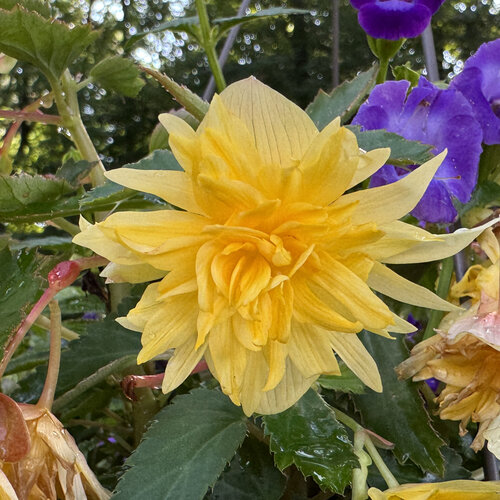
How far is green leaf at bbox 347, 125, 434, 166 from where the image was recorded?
0.37m

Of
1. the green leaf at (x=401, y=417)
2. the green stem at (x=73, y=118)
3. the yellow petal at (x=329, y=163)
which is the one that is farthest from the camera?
the green stem at (x=73, y=118)

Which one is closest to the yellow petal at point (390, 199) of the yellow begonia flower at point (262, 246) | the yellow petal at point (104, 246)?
the yellow begonia flower at point (262, 246)

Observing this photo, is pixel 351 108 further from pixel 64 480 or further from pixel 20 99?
pixel 20 99

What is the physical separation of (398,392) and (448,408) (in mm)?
56

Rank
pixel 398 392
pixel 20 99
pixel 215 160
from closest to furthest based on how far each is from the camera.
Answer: pixel 215 160 < pixel 398 392 < pixel 20 99

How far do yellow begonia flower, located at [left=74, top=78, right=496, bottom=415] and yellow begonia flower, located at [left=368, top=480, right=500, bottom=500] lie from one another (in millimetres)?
52

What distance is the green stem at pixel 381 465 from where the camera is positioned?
31 cm

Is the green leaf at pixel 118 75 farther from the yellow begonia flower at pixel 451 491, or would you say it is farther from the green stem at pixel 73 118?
the yellow begonia flower at pixel 451 491

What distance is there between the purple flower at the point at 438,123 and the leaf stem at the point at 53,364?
0.22 m

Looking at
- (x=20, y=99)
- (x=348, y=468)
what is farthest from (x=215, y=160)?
(x=20, y=99)

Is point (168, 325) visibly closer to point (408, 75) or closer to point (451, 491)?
point (451, 491)

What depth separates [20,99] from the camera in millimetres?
3744

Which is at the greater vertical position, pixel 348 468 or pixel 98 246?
pixel 98 246

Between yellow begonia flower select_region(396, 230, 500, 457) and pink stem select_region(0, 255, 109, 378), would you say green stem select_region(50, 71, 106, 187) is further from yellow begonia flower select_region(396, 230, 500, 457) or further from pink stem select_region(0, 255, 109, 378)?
yellow begonia flower select_region(396, 230, 500, 457)
